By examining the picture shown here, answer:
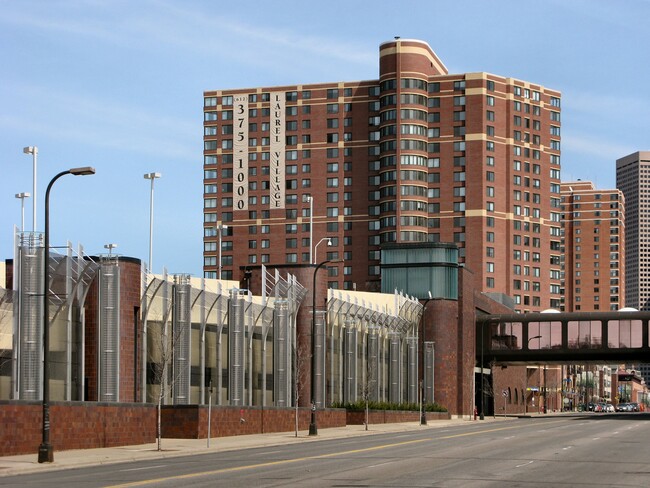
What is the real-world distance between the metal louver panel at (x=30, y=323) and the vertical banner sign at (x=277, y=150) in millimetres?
133302

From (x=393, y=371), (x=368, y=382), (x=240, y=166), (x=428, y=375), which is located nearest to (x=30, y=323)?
(x=368, y=382)

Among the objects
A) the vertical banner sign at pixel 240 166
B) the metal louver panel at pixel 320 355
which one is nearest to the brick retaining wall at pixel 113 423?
the metal louver panel at pixel 320 355

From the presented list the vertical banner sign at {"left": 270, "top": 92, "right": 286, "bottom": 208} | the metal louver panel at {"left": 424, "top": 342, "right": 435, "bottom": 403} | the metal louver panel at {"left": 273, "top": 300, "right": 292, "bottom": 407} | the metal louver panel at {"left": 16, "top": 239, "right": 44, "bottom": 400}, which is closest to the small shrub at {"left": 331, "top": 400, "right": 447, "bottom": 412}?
the metal louver panel at {"left": 424, "top": 342, "right": 435, "bottom": 403}

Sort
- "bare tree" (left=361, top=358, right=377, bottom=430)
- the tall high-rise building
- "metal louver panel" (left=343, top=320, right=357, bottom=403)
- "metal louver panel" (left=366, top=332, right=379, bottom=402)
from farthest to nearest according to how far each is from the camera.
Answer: the tall high-rise building → "metal louver panel" (left=366, top=332, right=379, bottom=402) → "metal louver panel" (left=343, top=320, right=357, bottom=403) → "bare tree" (left=361, top=358, right=377, bottom=430)

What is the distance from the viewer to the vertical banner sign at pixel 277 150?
18050 centimetres

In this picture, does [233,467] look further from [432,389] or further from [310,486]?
[432,389]

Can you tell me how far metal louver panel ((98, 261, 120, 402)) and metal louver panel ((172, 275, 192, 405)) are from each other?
5433 millimetres

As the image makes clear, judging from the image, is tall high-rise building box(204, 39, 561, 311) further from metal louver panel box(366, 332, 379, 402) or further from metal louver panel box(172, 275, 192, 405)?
metal louver panel box(172, 275, 192, 405)

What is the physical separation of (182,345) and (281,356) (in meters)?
14.9

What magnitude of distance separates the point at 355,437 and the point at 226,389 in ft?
26.6

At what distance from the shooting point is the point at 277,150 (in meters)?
181

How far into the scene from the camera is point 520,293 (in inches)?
7037

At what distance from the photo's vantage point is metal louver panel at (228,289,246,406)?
212ft

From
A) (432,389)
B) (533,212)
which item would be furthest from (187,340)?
(533,212)
